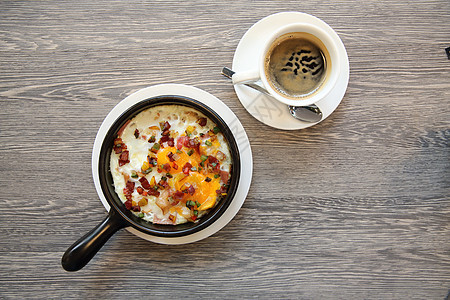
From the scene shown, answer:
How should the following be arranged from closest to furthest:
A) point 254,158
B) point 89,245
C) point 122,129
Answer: point 89,245
point 122,129
point 254,158

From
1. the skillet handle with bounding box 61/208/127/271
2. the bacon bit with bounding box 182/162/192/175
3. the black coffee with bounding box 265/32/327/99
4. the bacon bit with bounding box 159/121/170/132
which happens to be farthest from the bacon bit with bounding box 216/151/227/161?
the skillet handle with bounding box 61/208/127/271

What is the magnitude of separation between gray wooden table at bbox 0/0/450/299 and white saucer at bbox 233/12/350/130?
91 millimetres

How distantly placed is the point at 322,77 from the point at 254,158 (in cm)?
48

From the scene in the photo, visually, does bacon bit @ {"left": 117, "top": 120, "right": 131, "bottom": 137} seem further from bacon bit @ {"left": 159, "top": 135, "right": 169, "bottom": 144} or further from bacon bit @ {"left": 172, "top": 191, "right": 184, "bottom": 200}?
bacon bit @ {"left": 172, "top": 191, "right": 184, "bottom": 200}

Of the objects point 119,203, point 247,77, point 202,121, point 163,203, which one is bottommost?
point 119,203

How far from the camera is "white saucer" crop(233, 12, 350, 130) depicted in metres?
1.70

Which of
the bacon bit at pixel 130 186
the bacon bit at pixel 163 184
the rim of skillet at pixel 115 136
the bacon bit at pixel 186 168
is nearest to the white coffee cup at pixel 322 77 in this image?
the rim of skillet at pixel 115 136

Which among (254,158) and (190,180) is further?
(254,158)

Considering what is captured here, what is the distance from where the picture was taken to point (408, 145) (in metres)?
1.84

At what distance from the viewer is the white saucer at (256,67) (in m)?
1.70

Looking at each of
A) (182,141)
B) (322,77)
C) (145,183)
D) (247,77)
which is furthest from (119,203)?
(322,77)

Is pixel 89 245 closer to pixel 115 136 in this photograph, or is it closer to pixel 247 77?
pixel 115 136

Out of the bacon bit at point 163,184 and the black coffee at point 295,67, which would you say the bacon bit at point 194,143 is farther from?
the black coffee at point 295,67

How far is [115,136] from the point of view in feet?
5.32
